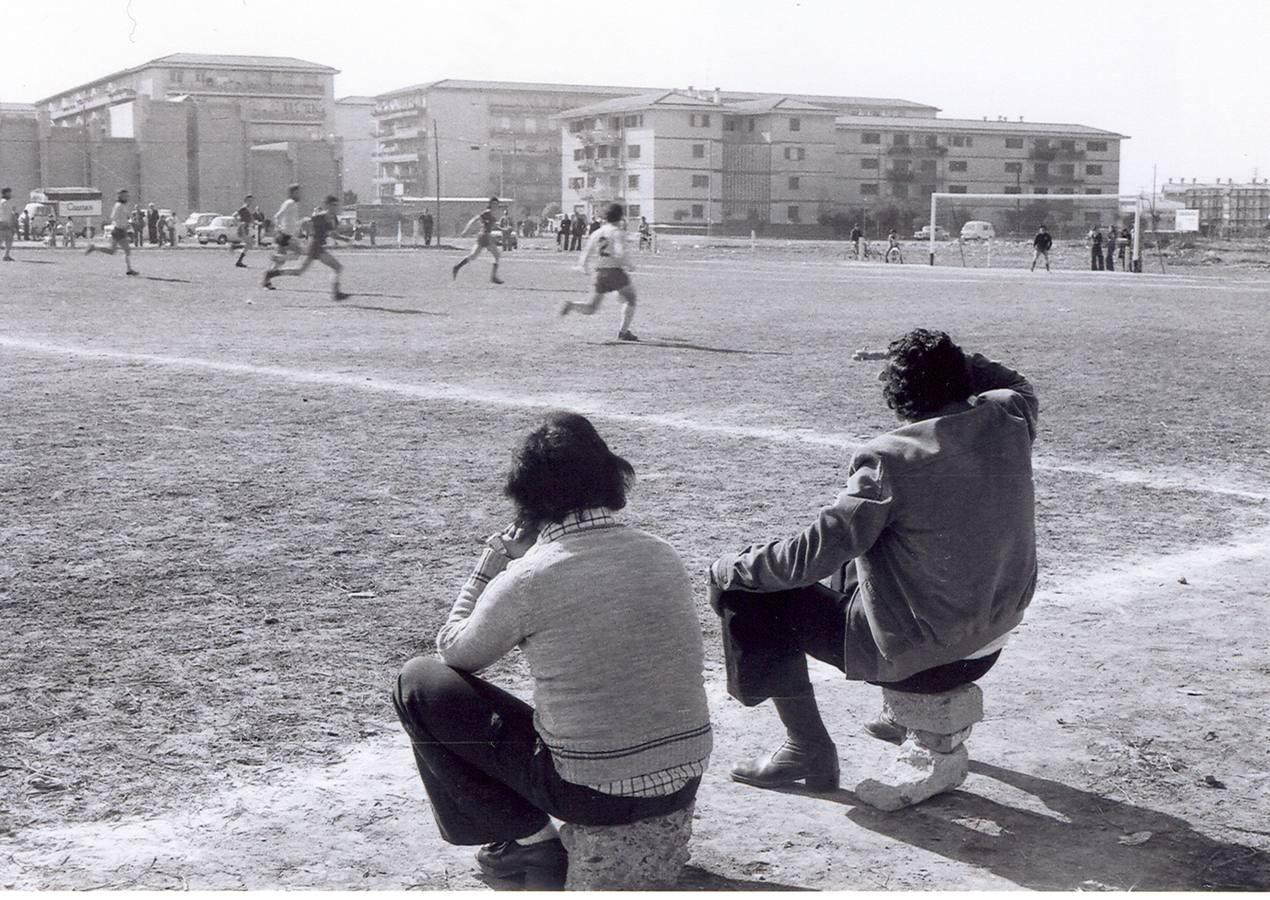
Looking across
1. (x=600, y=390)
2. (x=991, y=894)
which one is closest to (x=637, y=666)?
(x=991, y=894)

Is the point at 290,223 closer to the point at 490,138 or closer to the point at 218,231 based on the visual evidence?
the point at 218,231

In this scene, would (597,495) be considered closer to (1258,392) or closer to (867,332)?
(1258,392)

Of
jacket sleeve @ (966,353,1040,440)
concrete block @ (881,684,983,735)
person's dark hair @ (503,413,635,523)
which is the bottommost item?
concrete block @ (881,684,983,735)

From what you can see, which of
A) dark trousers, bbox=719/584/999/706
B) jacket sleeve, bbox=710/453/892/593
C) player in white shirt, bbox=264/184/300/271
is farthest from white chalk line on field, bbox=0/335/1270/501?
player in white shirt, bbox=264/184/300/271

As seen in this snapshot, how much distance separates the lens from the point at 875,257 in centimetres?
5328

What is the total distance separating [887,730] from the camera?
4.22m

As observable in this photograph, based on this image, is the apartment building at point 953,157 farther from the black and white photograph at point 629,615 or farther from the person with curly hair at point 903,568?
the person with curly hair at point 903,568

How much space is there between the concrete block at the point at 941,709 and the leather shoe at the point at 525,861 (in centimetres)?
100

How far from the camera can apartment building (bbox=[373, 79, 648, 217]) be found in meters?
102

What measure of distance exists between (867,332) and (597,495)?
15427mm

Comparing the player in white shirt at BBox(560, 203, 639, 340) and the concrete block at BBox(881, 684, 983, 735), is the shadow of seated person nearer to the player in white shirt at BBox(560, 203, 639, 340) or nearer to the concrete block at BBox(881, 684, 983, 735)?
the concrete block at BBox(881, 684, 983, 735)

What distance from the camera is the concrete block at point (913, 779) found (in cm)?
374

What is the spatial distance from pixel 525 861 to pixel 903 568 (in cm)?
110

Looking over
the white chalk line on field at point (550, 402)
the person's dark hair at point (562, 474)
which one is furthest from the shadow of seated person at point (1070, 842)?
the white chalk line on field at point (550, 402)
